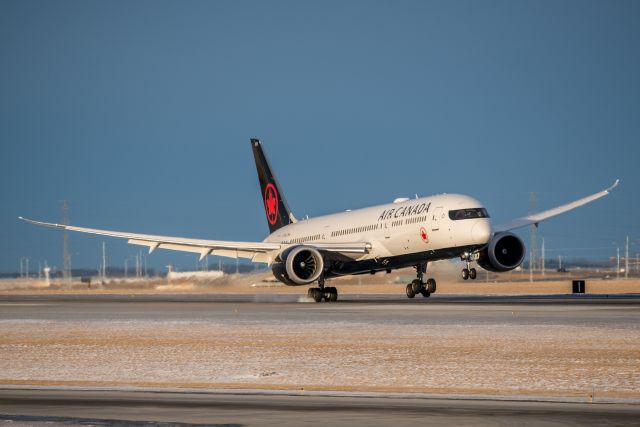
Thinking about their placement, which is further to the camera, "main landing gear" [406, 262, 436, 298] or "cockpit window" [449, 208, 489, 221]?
"main landing gear" [406, 262, 436, 298]

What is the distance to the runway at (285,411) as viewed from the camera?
52.9 ft

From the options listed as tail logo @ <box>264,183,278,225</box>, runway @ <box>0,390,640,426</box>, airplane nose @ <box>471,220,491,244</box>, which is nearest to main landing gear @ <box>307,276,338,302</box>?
airplane nose @ <box>471,220,491,244</box>

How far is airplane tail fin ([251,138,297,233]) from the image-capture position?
79.4m

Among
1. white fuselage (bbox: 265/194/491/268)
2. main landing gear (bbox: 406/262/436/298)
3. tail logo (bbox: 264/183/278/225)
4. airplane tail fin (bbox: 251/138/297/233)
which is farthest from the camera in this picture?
tail logo (bbox: 264/183/278/225)

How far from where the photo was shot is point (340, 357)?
26875 millimetres

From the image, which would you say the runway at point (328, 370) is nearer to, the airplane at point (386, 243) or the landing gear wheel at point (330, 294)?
the airplane at point (386, 243)

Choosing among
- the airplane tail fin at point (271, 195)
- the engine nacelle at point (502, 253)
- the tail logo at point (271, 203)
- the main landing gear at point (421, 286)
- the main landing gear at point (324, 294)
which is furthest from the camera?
the tail logo at point (271, 203)

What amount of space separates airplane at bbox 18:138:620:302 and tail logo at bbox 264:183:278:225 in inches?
226

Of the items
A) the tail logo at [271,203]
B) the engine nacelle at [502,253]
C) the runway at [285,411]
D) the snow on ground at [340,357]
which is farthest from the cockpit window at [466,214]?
the runway at [285,411]

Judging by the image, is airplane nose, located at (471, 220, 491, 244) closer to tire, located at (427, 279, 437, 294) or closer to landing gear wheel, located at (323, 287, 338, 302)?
tire, located at (427, 279, 437, 294)

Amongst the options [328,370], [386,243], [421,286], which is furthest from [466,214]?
[328,370]

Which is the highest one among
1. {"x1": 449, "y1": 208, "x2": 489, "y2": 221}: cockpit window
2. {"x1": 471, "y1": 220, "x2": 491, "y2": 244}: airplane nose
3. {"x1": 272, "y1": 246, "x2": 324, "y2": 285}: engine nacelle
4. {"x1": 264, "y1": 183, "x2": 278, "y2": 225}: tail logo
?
{"x1": 264, "y1": 183, "x2": 278, "y2": 225}: tail logo

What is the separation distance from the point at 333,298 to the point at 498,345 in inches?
1392

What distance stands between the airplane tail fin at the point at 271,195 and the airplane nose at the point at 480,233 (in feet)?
76.3
